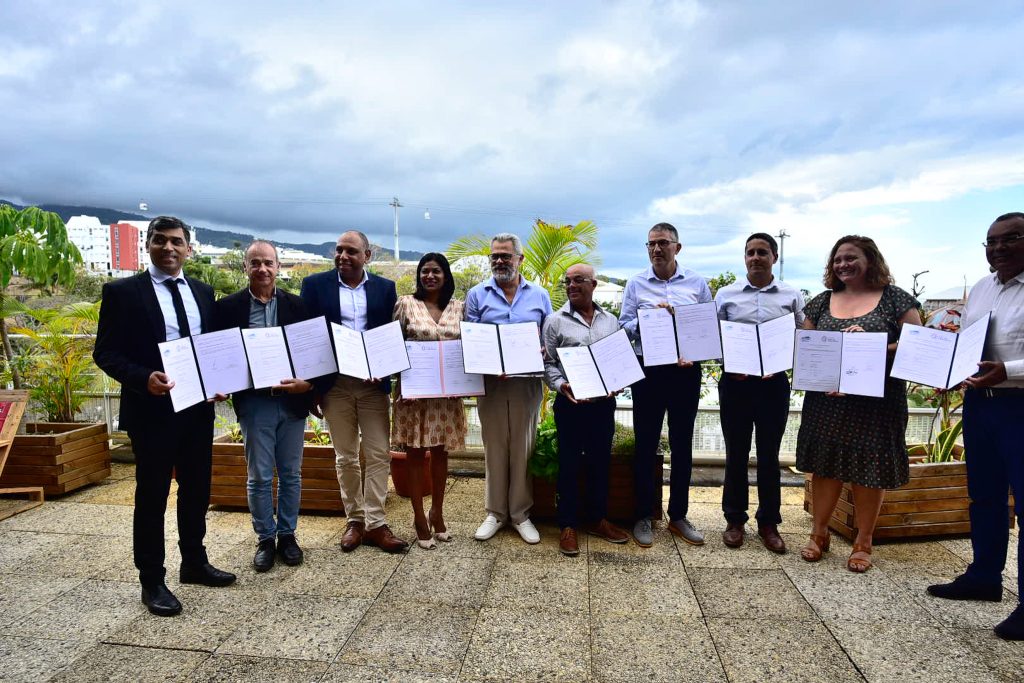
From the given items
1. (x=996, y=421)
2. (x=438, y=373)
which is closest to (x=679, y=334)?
(x=438, y=373)

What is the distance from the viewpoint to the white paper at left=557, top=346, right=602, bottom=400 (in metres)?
3.57

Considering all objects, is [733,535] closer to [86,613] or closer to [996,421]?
[996,421]

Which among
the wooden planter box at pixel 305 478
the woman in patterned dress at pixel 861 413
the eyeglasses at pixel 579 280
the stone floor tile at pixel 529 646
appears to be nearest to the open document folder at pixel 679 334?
the eyeglasses at pixel 579 280

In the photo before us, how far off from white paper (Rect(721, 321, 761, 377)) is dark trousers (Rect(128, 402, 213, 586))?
2959mm

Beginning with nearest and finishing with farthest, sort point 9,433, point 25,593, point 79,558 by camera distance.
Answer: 1. point 25,593
2. point 79,558
3. point 9,433

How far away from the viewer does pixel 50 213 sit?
5.16 metres

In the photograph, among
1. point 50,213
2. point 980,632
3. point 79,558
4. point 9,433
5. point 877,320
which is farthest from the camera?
point 50,213

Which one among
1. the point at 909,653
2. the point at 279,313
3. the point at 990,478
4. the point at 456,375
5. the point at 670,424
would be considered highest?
the point at 279,313

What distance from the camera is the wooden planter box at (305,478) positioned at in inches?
175

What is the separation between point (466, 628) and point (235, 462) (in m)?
2.52

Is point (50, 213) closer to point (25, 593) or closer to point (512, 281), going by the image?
point (25, 593)

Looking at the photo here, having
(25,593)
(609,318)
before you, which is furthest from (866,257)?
(25,593)

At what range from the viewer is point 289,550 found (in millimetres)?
3615

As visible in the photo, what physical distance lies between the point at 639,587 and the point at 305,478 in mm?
2527
